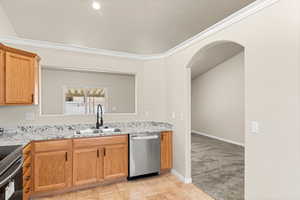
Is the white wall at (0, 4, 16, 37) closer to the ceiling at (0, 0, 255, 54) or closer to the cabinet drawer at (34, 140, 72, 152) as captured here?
the ceiling at (0, 0, 255, 54)

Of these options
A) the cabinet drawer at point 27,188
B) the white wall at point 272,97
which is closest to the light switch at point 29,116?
the cabinet drawer at point 27,188

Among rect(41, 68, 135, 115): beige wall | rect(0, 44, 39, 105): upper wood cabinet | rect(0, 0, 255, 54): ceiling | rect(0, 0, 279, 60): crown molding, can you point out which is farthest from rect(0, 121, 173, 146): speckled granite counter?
rect(0, 0, 255, 54): ceiling

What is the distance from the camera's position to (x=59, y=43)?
286 centimetres

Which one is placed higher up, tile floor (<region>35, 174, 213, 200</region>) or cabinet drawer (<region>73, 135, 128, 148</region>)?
cabinet drawer (<region>73, 135, 128, 148</region>)

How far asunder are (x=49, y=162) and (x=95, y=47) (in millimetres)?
2115

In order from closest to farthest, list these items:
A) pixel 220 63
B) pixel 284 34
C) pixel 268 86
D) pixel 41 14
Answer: pixel 284 34
pixel 268 86
pixel 41 14
pixel 220 63

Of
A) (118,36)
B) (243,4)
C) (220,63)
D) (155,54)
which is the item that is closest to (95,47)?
(118,36)

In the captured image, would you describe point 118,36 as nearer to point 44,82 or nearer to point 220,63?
point 44,82

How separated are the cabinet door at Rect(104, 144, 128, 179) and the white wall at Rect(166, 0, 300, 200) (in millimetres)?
1825

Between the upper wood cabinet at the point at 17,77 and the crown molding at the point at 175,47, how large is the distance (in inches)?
16.7

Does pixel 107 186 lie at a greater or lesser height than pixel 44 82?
lesser

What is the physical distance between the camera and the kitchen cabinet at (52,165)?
2.27 m

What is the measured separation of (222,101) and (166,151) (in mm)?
3642

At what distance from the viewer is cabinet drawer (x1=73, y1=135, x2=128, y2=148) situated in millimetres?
2502
